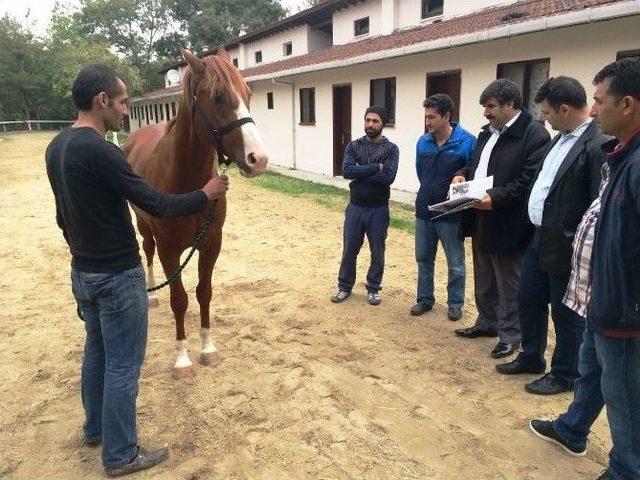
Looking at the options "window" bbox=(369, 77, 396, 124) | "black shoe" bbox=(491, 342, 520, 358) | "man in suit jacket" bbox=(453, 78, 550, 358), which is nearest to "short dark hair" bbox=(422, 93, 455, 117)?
"man in suit jacket" bbox=(453, 78, 550, 358)

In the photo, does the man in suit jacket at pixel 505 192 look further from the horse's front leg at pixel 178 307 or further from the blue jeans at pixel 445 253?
the horse's front leg at pixel 178 307

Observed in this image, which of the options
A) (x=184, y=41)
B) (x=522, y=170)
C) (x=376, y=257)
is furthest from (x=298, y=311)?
(x=184, y=41)

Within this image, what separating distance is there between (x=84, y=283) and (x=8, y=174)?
15662 millimetres

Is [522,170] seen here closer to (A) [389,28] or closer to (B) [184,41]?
(A) [389,28]

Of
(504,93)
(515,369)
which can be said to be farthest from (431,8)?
(515,369)

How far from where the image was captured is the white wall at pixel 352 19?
14.6 metres

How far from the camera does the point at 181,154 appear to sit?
3.05 meters

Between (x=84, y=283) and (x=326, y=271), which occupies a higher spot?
(x=84, y=283)

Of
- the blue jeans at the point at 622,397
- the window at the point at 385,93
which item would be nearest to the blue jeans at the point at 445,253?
the blue jeans at the point at 622,397

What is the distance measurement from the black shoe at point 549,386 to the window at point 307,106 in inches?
486

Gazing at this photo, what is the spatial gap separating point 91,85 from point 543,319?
10.1ft

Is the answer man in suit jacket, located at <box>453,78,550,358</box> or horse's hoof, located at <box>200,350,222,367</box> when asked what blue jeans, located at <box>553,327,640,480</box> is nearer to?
man in suit jacket, located at <box>453,78,550,358</box>

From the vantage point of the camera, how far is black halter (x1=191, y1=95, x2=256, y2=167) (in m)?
2.56

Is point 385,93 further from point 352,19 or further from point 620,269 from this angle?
point 620,269
